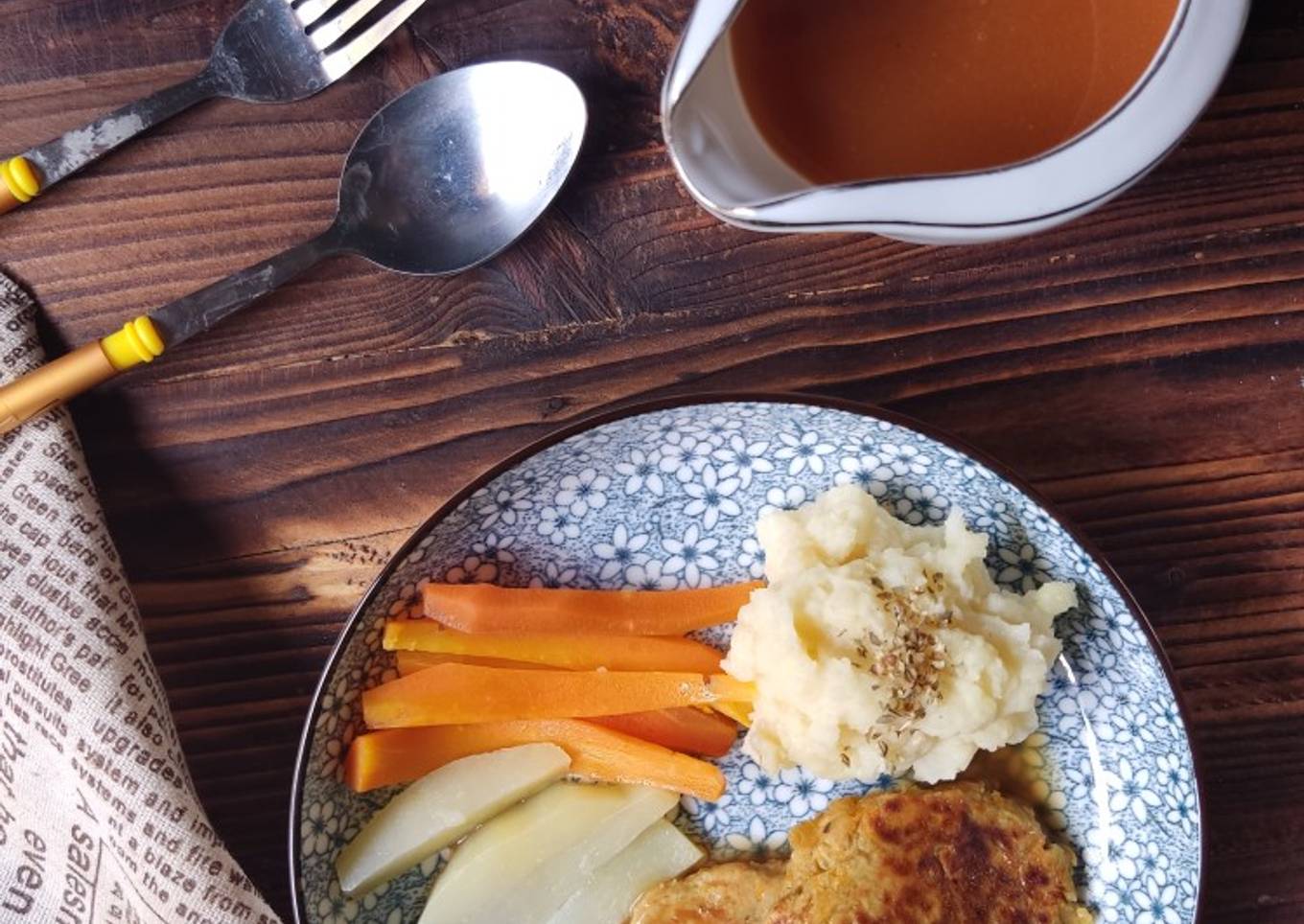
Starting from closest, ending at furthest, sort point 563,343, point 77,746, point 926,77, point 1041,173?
1. point 1041,173
2. point 926,77
3. point 77,746
4. point 563,343

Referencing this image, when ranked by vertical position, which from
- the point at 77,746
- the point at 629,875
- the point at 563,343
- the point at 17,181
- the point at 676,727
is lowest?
the point at 629,875

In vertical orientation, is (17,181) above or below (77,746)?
above

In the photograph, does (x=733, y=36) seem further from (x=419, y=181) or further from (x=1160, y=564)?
(x=1160, y=564)

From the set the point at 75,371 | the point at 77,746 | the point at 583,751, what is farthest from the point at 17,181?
the point at 583,751

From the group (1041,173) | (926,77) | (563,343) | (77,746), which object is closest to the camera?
(1041,173)

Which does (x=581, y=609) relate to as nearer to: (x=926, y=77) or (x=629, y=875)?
(x=629, y=875)

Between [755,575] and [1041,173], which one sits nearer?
[1041,173]

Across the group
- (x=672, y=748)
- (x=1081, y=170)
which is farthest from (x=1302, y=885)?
(x=1081, y=170)
